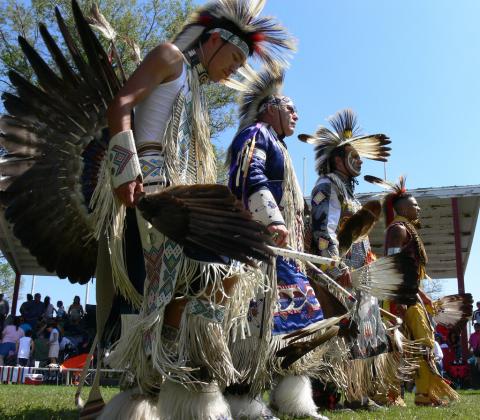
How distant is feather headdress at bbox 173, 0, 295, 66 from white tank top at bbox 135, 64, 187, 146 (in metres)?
0.30

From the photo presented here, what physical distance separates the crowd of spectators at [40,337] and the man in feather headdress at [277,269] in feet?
31.4

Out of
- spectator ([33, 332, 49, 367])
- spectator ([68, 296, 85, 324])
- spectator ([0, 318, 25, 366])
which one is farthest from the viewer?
spectator ([68, 296, 85, 324])

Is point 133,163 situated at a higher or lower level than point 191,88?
lower

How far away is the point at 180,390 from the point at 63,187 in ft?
4.03

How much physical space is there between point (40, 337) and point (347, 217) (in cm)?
1031

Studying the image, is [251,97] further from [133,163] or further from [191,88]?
[133,163]

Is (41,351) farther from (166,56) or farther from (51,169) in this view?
(166,56)

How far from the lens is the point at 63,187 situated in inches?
114

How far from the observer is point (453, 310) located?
601 centimetres

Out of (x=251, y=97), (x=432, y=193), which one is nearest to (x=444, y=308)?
(x=251, y=97)

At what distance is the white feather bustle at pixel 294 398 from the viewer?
3.08 meters

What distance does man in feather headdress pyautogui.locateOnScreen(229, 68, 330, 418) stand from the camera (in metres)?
2.90

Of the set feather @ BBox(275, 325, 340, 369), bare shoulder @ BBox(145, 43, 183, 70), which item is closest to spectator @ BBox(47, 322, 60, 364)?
Answer: feather @ BBox(275, 325, 340, 369)

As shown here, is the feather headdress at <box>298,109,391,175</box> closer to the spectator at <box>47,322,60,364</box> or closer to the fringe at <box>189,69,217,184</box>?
the fringe at <box>189,69,217,184</box>
